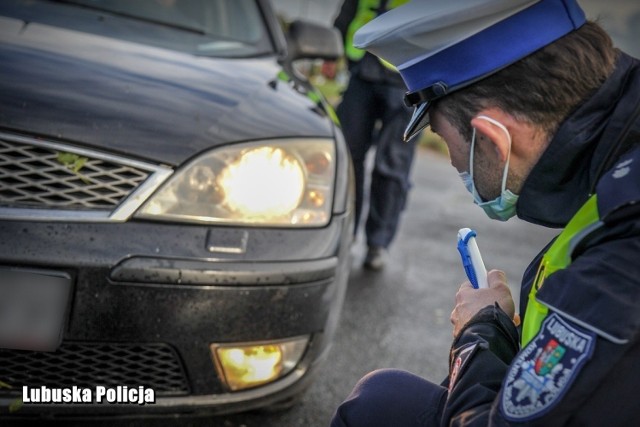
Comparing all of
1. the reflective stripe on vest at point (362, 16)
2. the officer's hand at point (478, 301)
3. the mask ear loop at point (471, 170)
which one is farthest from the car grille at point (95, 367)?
the reflective stripe on vest at point (362, 16)

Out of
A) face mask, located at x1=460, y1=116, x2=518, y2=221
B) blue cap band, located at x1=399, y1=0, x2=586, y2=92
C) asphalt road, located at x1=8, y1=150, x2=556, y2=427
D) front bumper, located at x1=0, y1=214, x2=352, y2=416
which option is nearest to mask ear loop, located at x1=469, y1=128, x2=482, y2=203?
face mask, located at x1=460, y1=116, x2=518, y2=221

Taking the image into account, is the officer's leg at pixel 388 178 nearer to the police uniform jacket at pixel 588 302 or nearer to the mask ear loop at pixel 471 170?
the mask ear loop at pixel 471 170

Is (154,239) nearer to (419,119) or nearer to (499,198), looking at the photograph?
(419,119)

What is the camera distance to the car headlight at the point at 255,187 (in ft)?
6.41

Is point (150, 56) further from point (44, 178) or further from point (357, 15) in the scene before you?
point (357, 15)

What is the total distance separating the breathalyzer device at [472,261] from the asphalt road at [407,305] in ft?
3.33

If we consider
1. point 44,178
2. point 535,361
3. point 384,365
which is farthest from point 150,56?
point 535,361

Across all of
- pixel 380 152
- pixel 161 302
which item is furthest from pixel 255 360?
pixel 380 152

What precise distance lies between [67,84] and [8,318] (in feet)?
2.22

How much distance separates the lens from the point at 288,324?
2.01 meters

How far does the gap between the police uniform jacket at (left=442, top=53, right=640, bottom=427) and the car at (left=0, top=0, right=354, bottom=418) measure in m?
0.78

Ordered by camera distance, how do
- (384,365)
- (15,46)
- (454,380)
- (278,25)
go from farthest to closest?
(278,25) → (384,365) → (15,46) → (454,380)

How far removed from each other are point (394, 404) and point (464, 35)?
77 centimetres

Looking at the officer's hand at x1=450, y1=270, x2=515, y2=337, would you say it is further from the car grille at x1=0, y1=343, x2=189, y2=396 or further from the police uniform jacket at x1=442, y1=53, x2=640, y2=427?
the car grille at x1=0, y1=343, x2=189, y2=396
